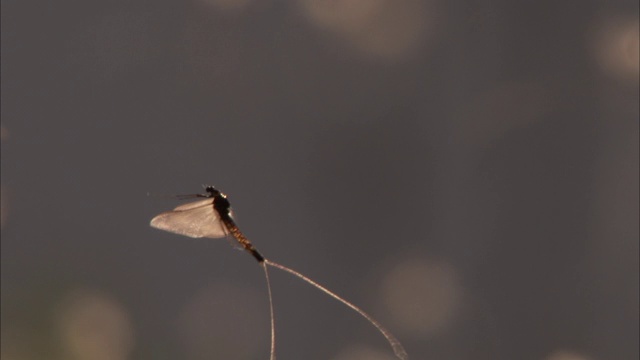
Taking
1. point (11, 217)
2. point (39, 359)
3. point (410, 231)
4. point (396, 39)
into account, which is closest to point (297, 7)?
point (396, 39)

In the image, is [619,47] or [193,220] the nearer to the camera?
[193,220]

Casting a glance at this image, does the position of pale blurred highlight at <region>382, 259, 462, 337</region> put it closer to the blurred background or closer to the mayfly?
the blurred background

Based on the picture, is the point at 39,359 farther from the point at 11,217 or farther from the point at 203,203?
the point at 203,203

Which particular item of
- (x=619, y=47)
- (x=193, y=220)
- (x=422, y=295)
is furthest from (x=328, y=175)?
(x=619, y=47)

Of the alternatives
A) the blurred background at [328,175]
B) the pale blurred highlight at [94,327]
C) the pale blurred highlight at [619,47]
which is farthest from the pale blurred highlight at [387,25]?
the pale blurred highlight at [94,327]

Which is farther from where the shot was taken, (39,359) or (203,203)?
(39,359)

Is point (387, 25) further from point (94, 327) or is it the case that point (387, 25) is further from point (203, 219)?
point (94, 327)
